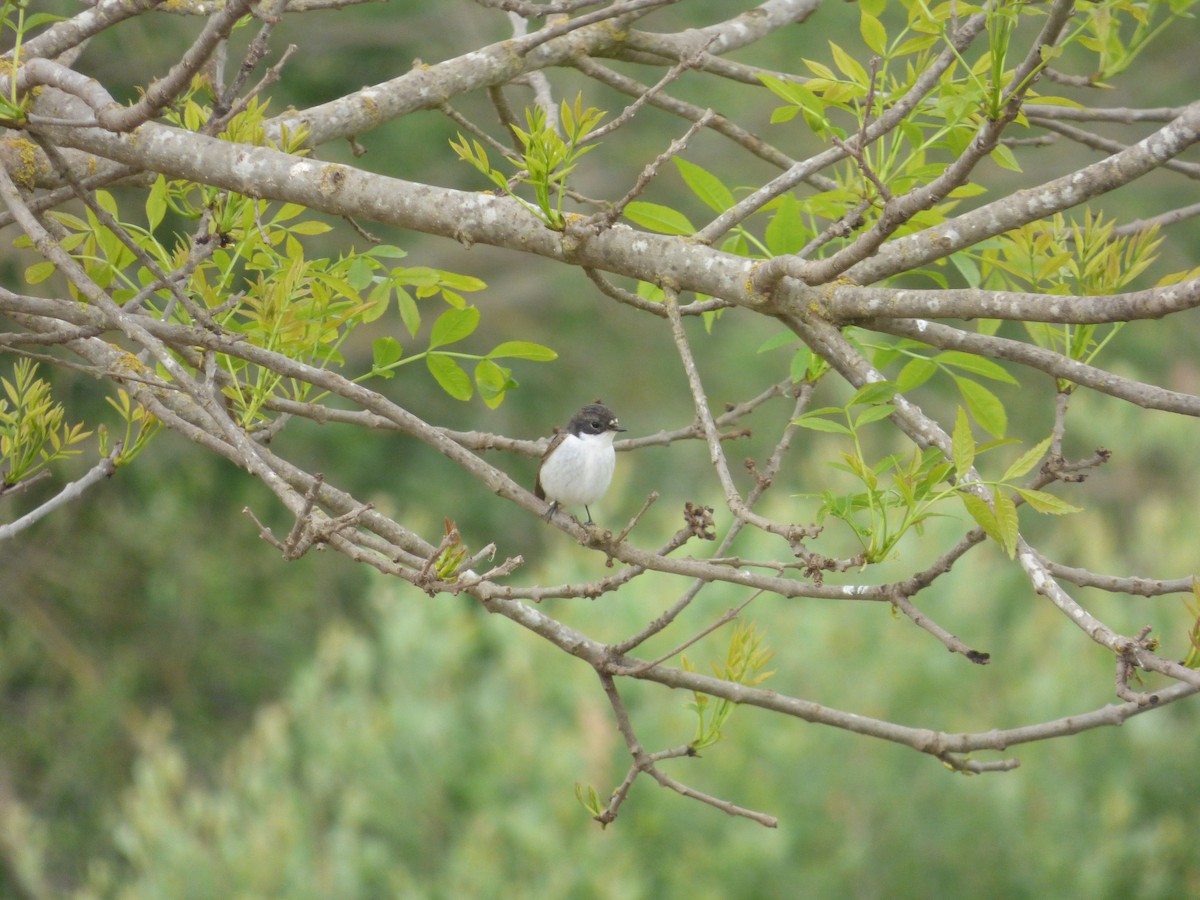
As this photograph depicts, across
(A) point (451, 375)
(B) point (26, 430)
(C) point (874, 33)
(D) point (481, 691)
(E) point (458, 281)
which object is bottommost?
(D) point (481, 691)

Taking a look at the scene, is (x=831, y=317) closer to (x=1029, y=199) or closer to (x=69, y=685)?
(x=1029, y=199)

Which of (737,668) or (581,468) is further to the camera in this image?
(581,468)

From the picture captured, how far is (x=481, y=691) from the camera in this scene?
7.61m

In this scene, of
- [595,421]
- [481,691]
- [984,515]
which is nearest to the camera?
[984,515]

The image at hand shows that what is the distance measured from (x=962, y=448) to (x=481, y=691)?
6.14 metres

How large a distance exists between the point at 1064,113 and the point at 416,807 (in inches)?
213

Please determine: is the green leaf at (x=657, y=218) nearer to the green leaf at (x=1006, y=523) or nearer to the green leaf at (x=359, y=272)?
the green leaf at (x=359, y=272)

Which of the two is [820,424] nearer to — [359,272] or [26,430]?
[359,272]

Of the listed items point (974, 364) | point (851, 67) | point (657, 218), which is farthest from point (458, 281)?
point (974, 364)

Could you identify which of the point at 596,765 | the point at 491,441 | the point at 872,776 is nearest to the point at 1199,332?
the point at 872,776

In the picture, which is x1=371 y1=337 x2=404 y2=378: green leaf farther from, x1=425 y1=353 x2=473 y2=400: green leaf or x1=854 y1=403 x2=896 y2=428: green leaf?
x1=854 y1=403 x2=896 y2=428: green leaf

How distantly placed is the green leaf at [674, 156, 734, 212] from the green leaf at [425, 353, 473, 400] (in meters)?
0.60

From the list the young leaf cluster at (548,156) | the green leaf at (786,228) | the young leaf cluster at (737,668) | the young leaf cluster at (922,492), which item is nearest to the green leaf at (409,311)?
the young leaf cluster at (548,156)

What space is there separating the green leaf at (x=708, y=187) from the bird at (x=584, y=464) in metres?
1.91
